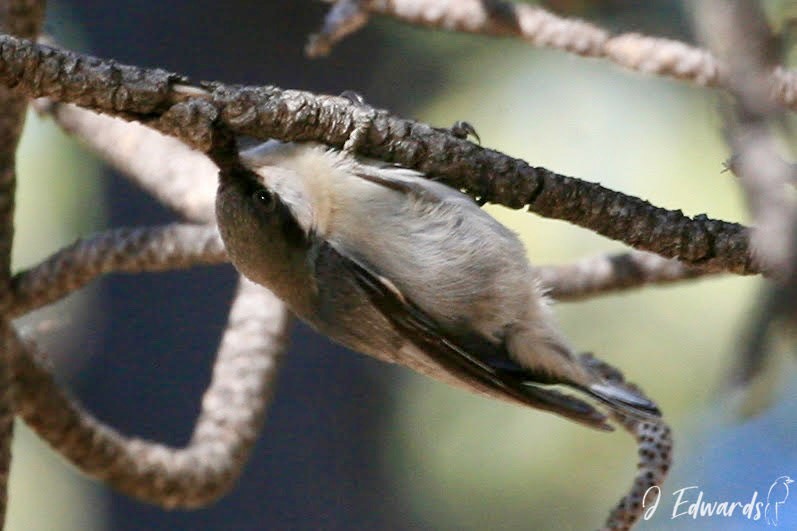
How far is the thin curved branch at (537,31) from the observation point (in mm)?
2096

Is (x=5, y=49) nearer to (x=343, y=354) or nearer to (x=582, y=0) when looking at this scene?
(x=582, y=0)

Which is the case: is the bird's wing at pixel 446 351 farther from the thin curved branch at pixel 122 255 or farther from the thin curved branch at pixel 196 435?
the thin curved branch at pixel 196 435

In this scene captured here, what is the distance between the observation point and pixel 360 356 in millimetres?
3545

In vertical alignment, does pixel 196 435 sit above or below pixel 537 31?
below

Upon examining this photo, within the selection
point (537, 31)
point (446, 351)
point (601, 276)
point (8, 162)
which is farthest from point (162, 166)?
point (446, 351)

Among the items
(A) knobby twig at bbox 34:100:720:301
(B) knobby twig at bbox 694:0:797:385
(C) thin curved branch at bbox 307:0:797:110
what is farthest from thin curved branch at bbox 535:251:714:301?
(B) knobby twig at bbox 694:0:797:385

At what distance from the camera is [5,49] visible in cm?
109

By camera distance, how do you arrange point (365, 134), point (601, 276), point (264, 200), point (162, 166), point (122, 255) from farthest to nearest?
1. point (162, 166)
2. point (601, 276)
3. point (122, 255)
4. point (264, 200)
5. point (365, 134)

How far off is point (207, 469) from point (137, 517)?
4.85 ft

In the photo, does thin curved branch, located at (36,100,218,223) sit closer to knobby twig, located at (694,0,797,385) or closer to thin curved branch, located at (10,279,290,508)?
thin curved branch, located at (10,279,290,508)

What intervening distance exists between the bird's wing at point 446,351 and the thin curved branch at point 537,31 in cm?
74

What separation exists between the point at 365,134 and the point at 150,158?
1287mm
